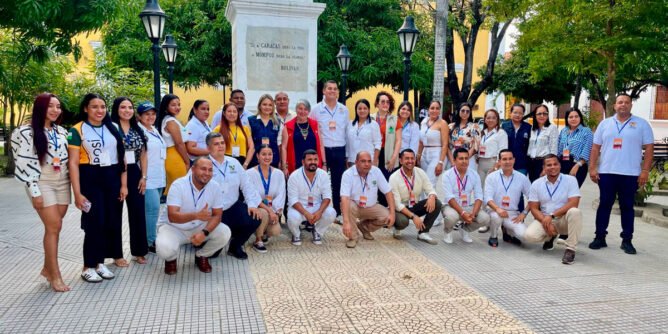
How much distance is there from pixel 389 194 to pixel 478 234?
1487mm

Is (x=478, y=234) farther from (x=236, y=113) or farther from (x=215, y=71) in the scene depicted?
(x=215, y=71)

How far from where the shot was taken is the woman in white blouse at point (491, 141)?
22.0 feet

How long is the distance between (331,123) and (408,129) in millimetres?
1148

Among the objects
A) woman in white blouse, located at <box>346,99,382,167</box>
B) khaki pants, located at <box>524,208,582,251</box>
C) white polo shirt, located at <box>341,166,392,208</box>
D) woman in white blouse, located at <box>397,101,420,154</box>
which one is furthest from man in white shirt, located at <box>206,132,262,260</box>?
khaki pants, located at <box>524,208,582,251</box>

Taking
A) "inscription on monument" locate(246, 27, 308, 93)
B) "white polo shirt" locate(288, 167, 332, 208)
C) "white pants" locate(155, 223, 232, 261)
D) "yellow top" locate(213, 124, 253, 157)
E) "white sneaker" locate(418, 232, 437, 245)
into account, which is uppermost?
"inscription on monument" locate(246, 27, 308, 93)

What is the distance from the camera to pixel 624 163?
5613 millimetres

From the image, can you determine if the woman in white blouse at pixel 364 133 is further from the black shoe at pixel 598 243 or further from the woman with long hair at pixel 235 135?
the black shoe at pixel 598 243

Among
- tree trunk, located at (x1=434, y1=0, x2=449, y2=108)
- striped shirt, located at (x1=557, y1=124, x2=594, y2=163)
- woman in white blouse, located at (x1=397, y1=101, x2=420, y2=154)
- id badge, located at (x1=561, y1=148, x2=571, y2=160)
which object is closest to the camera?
striped shirt, located at (x1=557, y1=124, x2=594, y2=163)

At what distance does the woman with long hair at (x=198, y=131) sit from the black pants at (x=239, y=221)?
2.89 ft

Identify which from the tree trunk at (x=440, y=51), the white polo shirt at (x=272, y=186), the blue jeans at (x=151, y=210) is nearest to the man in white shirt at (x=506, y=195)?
the white polo shirt at (x=272, y=186)

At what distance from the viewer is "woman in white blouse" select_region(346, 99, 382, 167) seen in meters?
6.60

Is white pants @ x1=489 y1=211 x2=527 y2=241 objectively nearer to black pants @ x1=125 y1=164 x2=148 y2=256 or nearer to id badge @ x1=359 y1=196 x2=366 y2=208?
id badge @ x1=359 y1=196 x2=366 y2=208

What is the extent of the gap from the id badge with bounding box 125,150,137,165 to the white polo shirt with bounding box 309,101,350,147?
2.55m

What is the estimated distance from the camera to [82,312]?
12.3 ft
